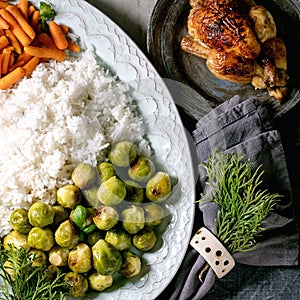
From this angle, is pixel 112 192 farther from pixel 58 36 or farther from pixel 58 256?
pixel 58 36

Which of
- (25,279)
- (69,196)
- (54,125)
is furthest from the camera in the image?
(54,125)

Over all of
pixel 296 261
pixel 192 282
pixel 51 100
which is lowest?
pixel 296 261

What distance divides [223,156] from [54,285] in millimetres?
1011

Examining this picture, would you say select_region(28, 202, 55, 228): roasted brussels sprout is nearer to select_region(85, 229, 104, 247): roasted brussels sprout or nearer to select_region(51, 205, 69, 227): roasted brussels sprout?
select_region(51, 205, 69, 227): roasted brussels sprout

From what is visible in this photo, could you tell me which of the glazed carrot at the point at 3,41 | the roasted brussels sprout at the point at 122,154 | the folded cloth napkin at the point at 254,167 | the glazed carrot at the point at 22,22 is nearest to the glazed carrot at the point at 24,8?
the glazed carrot at the point at 22,22

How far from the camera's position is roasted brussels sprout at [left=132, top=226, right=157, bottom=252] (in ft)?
10.2

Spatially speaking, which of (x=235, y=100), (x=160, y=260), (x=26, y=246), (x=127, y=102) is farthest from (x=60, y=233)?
(x=235, y=100)

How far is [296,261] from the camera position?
10.7 ft

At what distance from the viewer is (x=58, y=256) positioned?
305 centimetres

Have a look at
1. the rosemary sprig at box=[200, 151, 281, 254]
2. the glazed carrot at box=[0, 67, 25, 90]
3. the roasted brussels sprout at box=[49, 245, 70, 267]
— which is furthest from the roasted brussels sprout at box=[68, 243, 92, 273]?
the glazed carrot at box=[0, 67, 25, 90]

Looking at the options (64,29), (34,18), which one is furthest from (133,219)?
(34,18)

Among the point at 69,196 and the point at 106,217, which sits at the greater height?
the point at 69,196

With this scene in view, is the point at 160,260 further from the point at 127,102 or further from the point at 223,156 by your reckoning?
the point at 127,102

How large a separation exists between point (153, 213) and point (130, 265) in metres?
0.28
